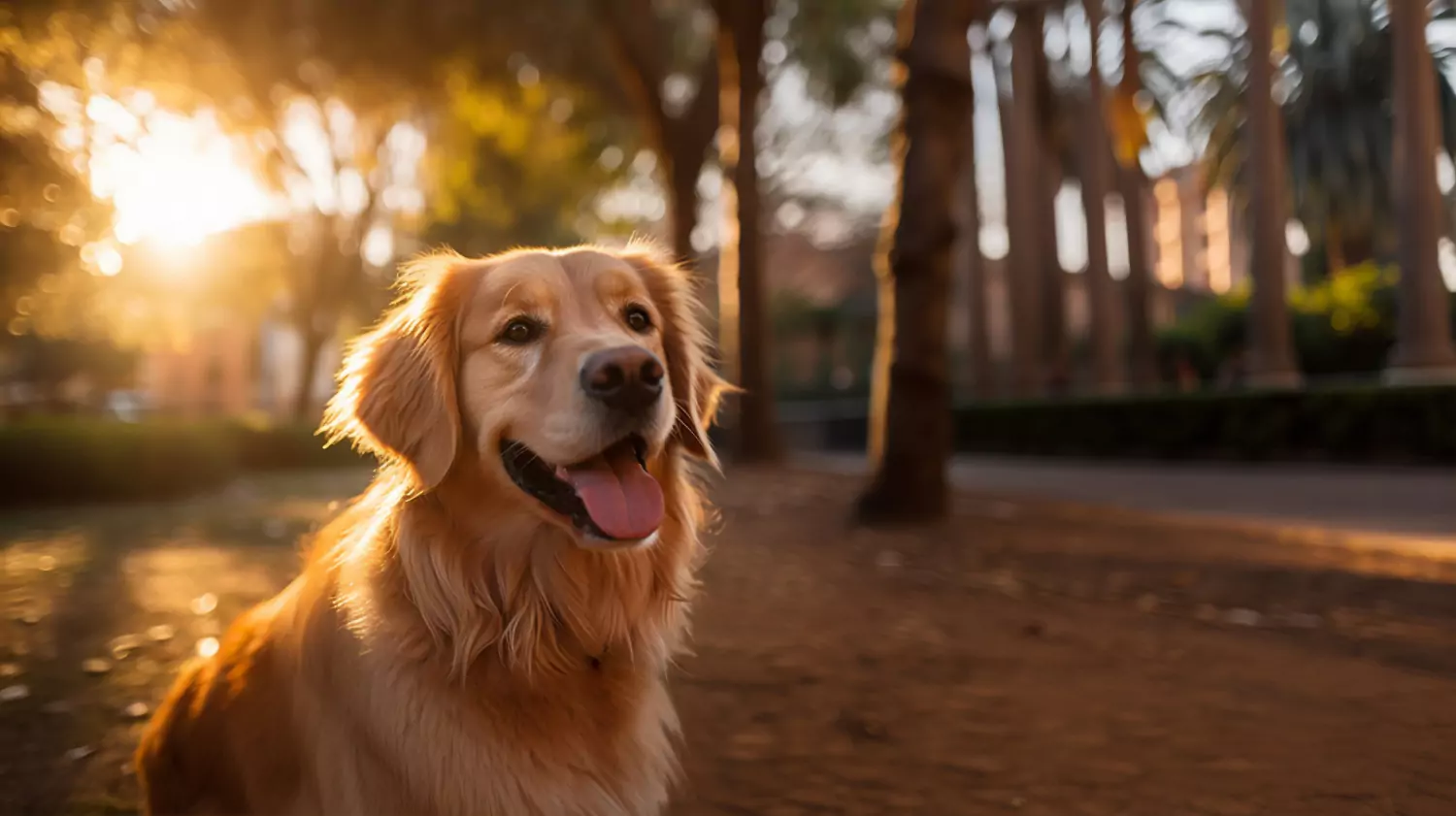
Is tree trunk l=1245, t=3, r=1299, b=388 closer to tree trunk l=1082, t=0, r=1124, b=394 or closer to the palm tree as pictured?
tree trunk l=1082, t=0, r=1124, b=394

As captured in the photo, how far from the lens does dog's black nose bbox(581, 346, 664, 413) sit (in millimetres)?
2570

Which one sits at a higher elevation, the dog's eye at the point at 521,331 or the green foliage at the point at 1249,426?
the dog's eye at the point at 521,331

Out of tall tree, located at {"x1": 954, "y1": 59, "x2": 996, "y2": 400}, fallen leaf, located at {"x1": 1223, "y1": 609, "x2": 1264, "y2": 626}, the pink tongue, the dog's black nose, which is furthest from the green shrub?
the dog's black nose

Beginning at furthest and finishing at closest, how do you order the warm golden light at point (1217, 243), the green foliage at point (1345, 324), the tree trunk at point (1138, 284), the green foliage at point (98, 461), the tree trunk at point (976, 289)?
the warm golden light at point (1217, 243), the green foliage at point (1345, 324), the tree trunk at point (976, 289), the tree trunk at point (1138, 284), the green foliage at point (98, 461)

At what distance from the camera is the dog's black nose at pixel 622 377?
8.43 feet

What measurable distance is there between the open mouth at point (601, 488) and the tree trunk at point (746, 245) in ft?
41.0

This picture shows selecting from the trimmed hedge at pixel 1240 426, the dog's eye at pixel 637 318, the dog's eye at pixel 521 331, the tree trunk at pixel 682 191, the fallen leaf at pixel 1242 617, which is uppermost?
the tree trunk at pixel 682 191

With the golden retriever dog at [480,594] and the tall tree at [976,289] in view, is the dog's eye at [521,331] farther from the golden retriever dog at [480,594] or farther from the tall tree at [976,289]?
the tall tree at [976,289]

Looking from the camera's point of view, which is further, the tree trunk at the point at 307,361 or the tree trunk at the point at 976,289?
the tree trunk at the point at 976,289

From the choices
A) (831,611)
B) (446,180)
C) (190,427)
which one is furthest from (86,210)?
(446,180)

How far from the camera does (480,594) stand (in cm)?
272

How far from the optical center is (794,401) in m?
43.1

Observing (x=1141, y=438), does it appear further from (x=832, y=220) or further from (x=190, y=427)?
(x=832, y=220)

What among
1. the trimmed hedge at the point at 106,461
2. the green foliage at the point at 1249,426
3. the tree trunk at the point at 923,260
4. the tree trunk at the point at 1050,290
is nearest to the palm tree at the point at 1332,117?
the tree trunk at the point at 1050,290
